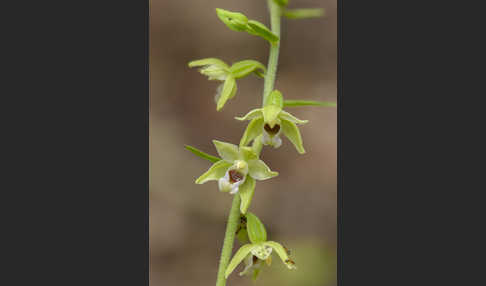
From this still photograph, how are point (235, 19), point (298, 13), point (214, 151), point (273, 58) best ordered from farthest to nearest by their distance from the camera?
point (214, 151)
point (298, 13)
point (273, 58)
point (235, 19)

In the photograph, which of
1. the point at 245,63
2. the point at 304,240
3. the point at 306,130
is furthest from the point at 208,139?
the point at 245,63

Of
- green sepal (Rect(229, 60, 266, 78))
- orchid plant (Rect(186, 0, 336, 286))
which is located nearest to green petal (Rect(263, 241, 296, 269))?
orchid plant (Rect(186, 0, 336, 286))

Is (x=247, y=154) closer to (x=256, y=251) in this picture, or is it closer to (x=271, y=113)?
(x=271, y=113)

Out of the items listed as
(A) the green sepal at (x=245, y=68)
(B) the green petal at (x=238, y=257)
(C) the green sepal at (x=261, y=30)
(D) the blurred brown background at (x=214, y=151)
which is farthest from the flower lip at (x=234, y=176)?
(D) the blurred brown background at (x=214, y=151)

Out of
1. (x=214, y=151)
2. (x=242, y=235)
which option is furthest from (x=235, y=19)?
(x=214, y=151)

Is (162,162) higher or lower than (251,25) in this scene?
lower

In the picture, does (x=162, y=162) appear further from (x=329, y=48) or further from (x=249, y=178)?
(x=249, y=178)
